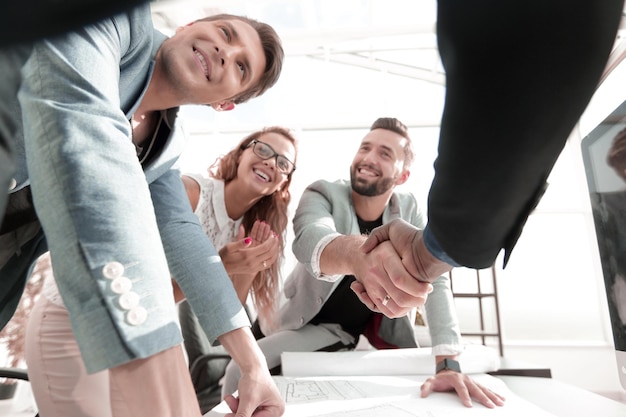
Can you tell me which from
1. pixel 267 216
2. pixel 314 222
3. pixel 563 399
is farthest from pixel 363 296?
pixel 267 216

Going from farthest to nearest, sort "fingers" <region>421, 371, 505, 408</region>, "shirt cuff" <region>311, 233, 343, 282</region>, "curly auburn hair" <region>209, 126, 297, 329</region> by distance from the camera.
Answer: "curly auburn hair" <region>209, 126, 297, 329</region>, "shirt cuff" <region>311, 233, 343, 282</region>, "fingers" <region>421, 371, 505, 408</region>

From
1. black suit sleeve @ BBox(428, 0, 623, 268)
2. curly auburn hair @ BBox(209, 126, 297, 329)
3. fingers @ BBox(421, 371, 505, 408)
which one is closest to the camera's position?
black suit sleeve @ BBox(428, 0, 623, 268)

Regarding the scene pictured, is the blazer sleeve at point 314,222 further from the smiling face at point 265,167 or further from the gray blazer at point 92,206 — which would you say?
the gray blazer at point 92,206

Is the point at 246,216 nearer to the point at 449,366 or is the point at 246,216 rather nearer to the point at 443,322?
the point at 443,322

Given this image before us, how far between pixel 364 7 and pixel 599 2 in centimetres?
388

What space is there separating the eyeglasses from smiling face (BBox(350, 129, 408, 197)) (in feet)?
1.12

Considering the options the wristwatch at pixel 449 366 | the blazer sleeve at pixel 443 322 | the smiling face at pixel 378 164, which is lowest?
the wristwatch at pixel 449 366

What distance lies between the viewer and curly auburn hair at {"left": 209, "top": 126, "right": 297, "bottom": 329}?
79.0 inches

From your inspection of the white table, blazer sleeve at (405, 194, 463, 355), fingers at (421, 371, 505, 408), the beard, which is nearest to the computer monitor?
the white table

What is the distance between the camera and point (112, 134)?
0.48m

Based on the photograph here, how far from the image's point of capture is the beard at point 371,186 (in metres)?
2.17

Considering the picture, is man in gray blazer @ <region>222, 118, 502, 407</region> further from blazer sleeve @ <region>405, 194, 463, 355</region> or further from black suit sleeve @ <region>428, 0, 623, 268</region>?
black suit sleeve @ <region>428, 0, 623, 268</region>

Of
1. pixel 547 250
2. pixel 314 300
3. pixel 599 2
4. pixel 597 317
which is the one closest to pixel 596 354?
pixel 597 317

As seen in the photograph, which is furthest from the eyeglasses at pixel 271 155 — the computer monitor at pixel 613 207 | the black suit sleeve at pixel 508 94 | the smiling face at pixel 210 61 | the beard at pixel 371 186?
the black suit sleeve at pixel 508 94
